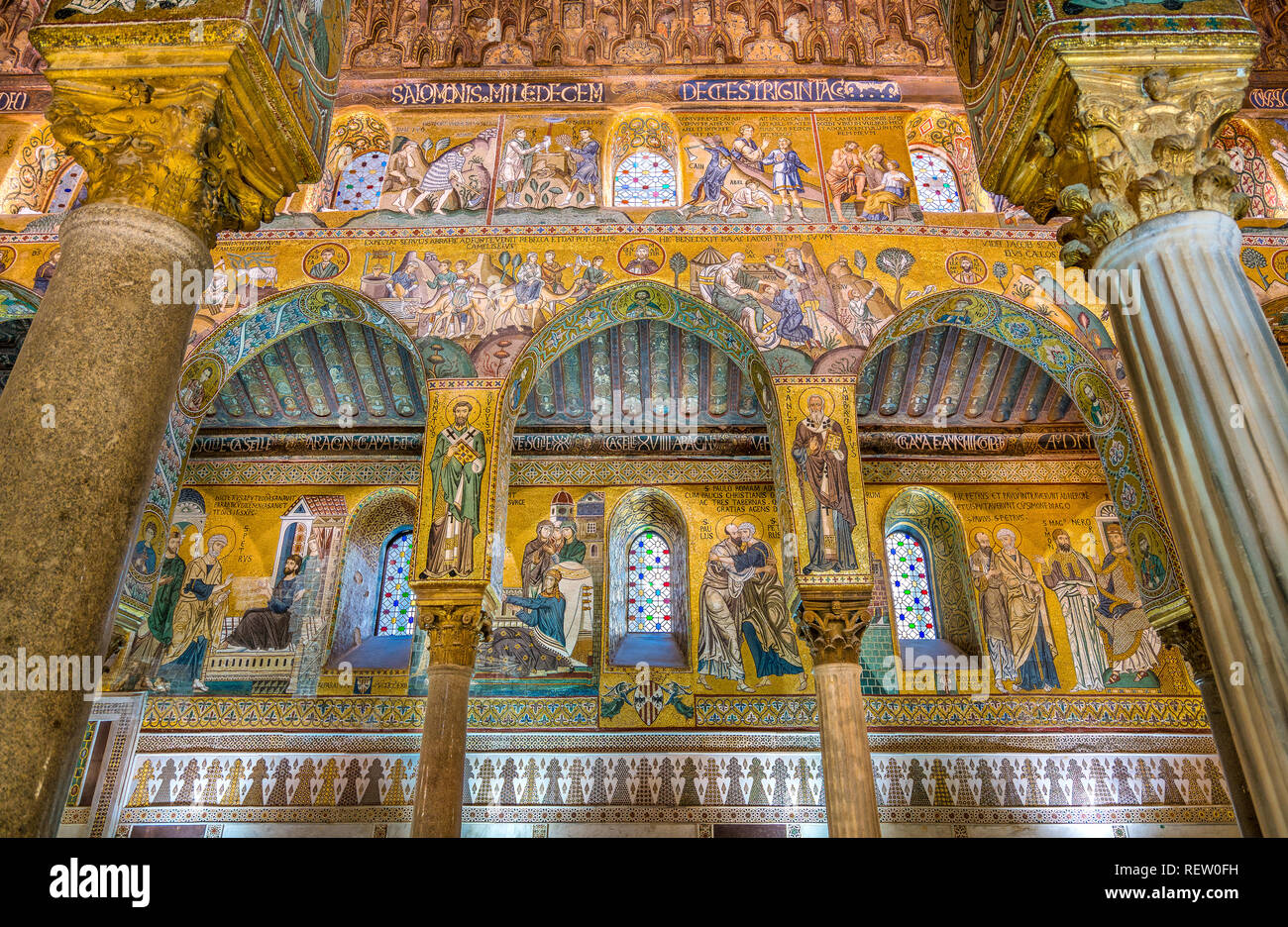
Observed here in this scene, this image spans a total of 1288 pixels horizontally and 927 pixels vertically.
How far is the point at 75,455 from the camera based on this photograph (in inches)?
127

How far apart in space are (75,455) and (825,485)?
6694 mm

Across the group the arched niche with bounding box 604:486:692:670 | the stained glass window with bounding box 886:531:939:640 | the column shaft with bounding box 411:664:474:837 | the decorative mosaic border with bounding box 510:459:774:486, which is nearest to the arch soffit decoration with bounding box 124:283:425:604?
the decorative mosaic border with bounding box 510:459:774:486

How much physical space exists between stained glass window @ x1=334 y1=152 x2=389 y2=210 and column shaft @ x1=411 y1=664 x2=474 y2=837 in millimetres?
5594

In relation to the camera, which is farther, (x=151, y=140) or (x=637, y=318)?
(x=637, y=318)

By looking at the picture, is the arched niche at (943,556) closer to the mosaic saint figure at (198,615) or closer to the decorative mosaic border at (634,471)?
the decorative mosaic border at (634,471)

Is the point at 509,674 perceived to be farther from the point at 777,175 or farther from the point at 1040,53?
the point at 1040,53

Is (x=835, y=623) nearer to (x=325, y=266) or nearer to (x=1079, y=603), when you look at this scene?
(x=1079, y=603)

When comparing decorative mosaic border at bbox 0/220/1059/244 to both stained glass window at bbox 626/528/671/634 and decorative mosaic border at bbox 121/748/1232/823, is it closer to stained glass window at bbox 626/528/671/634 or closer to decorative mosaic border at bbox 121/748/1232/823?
stained glass window at bbox 626/528/671/634

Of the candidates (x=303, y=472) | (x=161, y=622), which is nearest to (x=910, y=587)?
(x=303, y=472)

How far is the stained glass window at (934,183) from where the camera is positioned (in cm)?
1027

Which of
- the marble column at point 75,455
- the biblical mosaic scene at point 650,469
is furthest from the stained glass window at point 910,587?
the marble column at point 75,455

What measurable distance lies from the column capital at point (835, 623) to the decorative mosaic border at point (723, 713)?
Result: 3088 millimetres
